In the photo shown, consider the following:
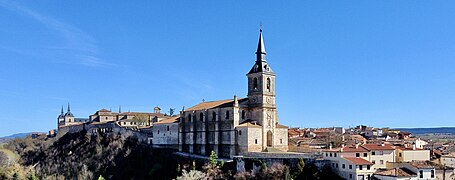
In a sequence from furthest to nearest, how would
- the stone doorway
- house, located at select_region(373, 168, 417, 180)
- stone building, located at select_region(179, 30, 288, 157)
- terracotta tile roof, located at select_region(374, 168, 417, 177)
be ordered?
the stone doorway
stone building, located at select_region(179, 30, 288, 157)
terracotta tile roof, located at select_region(374, 168, 417, 177)
house, located at select_region(373, 168, 417, 180)

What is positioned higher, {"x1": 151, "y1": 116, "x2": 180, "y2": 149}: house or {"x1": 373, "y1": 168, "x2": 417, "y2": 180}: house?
{"x1": 151, "y1": 116, "x2": 180, "y2": 149}: house

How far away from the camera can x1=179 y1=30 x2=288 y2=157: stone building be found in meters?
68.5

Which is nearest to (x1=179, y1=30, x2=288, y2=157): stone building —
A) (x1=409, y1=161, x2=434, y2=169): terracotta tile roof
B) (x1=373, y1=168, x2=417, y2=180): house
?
(x1=373, y1=168, x2=417, y2=180): house

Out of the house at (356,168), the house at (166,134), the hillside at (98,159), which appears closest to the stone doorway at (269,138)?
the house at (356,168)

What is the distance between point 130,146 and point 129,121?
53.3 ft

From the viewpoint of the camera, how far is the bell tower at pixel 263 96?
69.9 m

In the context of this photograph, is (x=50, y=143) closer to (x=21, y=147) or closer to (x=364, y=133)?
(x=21, y=147)

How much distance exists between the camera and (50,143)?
122m

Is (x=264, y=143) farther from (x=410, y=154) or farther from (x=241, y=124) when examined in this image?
(x=410, y=154)

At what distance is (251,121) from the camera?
231 feet

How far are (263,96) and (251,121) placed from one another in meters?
3.97

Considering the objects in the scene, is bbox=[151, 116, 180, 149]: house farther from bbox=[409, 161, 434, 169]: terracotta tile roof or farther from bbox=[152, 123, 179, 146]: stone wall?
bbox=[409, 161, 434, 169]: terracotta tile roof

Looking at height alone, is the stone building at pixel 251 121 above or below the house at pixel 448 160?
above

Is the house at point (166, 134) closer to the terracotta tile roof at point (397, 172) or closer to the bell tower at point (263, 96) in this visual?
the bell tower at point (263, 96)
